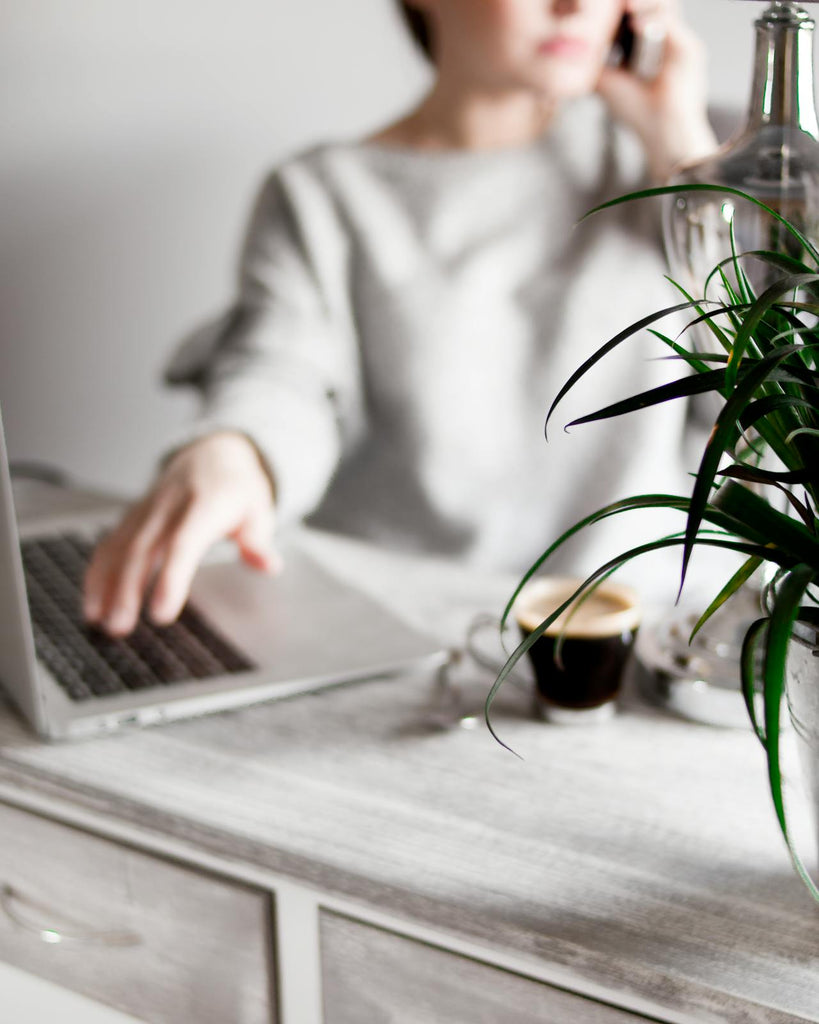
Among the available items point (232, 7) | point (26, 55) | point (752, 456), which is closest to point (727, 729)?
point (752, 456)

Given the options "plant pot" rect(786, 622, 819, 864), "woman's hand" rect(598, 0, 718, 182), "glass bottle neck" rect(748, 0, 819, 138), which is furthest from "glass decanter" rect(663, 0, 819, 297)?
"plant pot" rect(786, 622, 819, 864)

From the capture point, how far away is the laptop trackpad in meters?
0.85

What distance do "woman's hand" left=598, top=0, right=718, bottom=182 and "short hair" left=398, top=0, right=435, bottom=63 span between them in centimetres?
14

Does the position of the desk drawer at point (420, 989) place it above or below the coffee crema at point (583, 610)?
below

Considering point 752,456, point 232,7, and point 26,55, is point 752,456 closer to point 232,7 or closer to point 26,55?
point 232,7

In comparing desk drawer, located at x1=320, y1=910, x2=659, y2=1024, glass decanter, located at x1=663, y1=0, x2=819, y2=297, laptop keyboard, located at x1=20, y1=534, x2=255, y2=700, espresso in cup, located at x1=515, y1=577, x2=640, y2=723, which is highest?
glass decanter, located at x1=663, y1=0, x2=819, y2=297

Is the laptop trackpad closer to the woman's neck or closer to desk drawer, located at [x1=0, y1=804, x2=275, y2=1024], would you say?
desk drawer, located at [x1=0, y1=804, x2=275, y2=1024]

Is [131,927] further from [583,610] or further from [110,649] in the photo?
[583,610]

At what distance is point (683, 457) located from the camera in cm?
99

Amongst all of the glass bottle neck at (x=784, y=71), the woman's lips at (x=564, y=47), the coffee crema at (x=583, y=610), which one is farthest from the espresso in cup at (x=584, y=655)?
the woman's lips at (x=564, y=47)

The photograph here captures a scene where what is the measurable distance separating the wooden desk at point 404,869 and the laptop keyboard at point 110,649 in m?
0.06

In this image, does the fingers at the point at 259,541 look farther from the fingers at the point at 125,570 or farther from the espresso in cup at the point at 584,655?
the espresso in cup at the point at 584,655

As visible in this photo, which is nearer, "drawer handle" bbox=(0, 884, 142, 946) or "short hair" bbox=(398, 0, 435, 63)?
"drawer handle" bbox=(0, 884, 142, 946)

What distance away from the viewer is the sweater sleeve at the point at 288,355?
99cm
